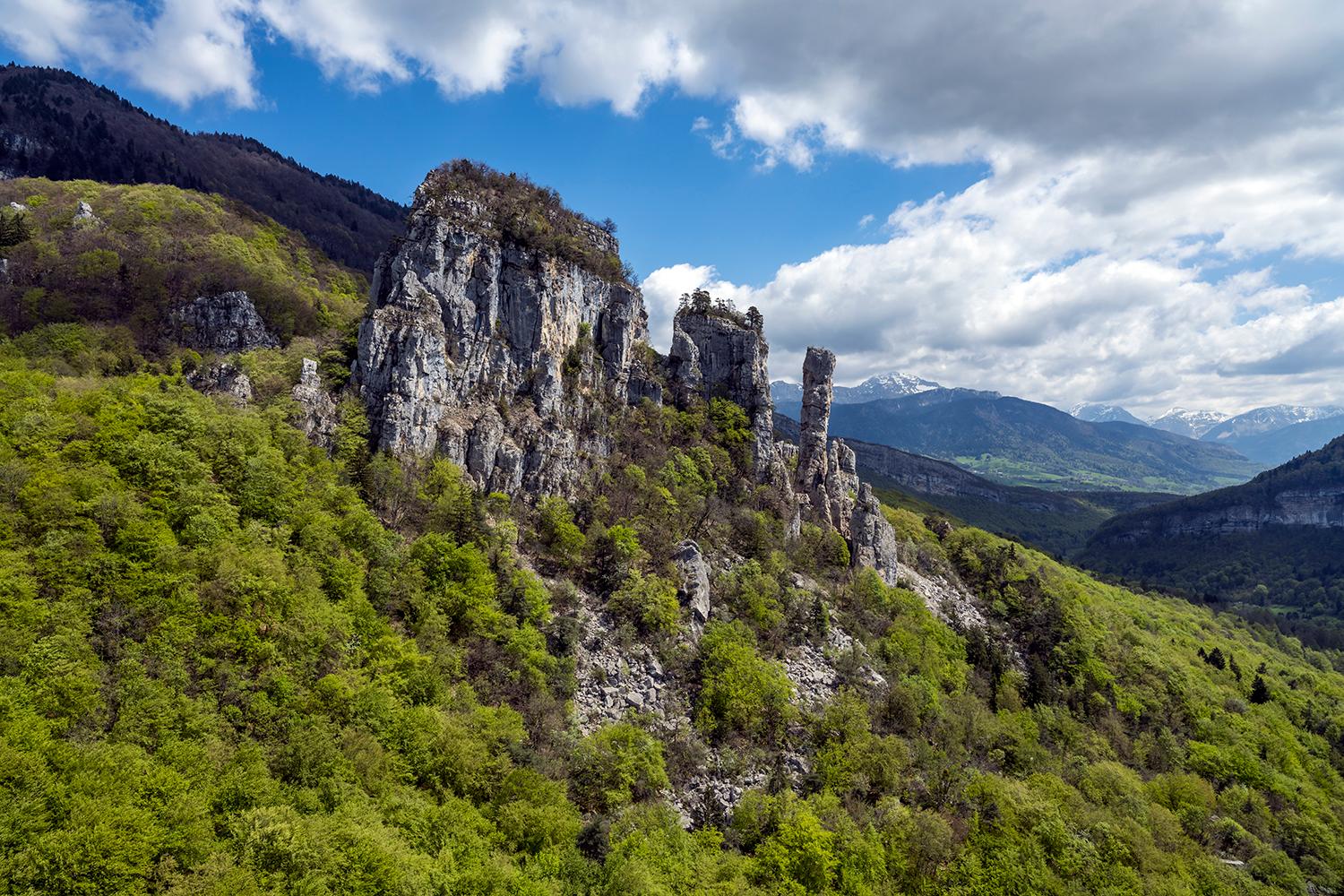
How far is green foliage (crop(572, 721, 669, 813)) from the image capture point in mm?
44031

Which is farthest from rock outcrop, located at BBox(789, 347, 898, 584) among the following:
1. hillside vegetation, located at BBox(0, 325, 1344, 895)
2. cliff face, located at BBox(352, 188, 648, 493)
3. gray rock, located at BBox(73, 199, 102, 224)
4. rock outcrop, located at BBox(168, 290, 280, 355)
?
gray rock, located at BBox(73, 199, 102, 224)

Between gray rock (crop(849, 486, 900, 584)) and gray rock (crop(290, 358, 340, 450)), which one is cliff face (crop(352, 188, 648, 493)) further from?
gray rock (crop(849, 486, 900, 584))

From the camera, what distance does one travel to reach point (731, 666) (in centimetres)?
5794

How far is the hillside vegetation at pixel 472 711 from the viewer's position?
3047 centimetres

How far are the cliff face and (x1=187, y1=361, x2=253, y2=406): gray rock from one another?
9955mm

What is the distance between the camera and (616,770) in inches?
1778

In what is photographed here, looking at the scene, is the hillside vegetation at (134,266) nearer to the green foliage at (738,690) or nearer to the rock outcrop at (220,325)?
the rock outcrop at (220,325)

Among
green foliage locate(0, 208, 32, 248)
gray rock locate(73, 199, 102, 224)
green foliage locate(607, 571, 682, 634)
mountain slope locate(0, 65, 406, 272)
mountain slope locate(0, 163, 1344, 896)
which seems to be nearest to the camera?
mountain slope locate(0, 163, 1344, 896)

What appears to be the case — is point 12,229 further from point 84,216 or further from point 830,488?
point 830,488

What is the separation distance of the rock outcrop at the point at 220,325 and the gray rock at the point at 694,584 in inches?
2370

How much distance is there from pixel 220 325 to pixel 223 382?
20.3 metres

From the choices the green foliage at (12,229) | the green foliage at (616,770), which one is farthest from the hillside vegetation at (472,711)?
the green foliage at (12,229)

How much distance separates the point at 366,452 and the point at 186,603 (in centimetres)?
2381

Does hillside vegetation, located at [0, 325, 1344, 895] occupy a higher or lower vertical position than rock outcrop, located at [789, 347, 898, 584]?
lower
